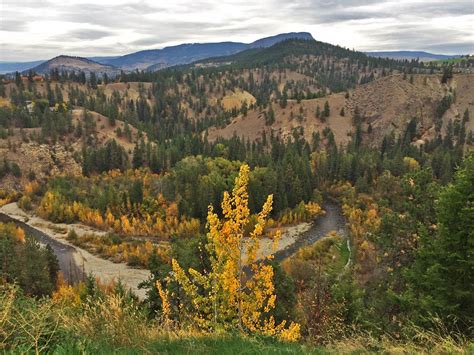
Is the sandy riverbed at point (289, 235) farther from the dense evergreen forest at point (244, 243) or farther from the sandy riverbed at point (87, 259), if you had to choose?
the sandy riverbed at point (87, 259)

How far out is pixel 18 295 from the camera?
1077cm

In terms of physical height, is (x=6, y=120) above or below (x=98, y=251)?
above

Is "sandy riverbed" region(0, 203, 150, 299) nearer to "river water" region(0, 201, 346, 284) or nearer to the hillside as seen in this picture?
"river water" region(0, 201, 346, 284)

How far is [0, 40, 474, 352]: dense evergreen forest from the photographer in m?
9.70

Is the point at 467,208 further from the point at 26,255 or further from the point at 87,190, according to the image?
the point at 87,190

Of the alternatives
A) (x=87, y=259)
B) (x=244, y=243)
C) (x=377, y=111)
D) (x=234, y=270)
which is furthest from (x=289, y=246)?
(x=377, y=111)

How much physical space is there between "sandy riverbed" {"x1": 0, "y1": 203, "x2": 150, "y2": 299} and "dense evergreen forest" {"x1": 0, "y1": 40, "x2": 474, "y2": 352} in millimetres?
2150

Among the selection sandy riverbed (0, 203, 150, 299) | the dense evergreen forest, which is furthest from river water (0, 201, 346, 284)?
the dense evergreen forest

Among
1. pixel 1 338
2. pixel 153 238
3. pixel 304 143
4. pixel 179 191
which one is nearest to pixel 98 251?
pixel 153 238

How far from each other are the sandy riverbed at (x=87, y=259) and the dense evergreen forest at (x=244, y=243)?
7.05 ft

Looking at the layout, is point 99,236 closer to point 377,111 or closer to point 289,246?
point 289,246

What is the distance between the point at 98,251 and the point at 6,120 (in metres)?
101

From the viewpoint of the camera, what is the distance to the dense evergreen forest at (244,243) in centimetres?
970

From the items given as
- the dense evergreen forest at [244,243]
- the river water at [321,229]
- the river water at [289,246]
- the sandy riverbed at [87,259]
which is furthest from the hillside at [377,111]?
the sandy riverbed at [87,259]
